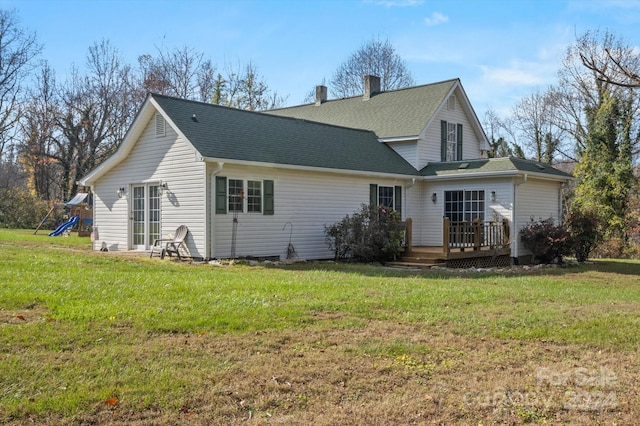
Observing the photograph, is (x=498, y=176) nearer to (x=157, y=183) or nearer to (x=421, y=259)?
(x=421, y=259)

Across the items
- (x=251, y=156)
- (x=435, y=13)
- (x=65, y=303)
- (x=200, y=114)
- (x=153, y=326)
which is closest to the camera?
(x=153, y=326)

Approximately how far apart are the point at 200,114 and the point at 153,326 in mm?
10734

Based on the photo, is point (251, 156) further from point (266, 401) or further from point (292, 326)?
point (266, 401)

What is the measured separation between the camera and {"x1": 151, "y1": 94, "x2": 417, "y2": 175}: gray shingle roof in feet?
49.1

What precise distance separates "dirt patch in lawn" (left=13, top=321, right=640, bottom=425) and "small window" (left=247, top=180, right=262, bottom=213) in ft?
29.3

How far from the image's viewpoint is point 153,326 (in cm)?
639

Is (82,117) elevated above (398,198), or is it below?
above

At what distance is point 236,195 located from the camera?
14.9m

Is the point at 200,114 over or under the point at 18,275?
over

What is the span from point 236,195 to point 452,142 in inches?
401

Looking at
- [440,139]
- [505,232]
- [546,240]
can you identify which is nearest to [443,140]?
[440,139]

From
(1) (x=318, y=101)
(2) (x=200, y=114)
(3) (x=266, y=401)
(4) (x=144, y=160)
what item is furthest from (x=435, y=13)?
(1) (x=318, y=101)

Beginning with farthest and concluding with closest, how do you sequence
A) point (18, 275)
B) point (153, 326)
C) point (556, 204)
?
point (556, 204) < point (18, 275) < point (153, 326)

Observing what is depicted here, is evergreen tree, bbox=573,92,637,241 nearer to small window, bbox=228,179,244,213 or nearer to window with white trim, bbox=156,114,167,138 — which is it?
small window, bbox=228,179,244,213
